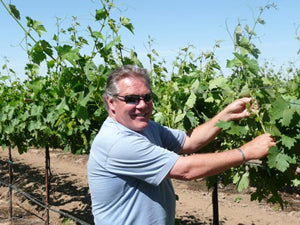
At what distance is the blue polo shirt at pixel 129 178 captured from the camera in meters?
2.00

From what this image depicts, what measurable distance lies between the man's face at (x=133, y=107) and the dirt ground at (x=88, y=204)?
12.1 ft

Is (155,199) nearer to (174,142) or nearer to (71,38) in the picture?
(174,142)

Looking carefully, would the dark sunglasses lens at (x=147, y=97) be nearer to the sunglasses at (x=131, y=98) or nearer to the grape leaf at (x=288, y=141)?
the sunglasses at (x=131, y=98)

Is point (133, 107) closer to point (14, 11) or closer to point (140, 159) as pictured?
point (140, 159)

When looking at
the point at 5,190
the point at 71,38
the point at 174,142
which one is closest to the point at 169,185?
the point at 174,142

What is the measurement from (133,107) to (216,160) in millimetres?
583

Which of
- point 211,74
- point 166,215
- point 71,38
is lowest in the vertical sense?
point 166,215

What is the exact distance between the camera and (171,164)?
1.97 metres

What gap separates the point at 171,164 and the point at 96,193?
550mm

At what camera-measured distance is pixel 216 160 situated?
6.41 ft

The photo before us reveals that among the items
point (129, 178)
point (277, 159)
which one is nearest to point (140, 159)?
point (129, 178)

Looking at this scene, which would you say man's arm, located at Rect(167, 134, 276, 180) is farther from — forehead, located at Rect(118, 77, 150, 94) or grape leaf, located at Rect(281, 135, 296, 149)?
forehead, located at Rect(118, 77, 150, 94)

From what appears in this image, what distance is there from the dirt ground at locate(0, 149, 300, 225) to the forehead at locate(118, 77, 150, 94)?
376 centimetres

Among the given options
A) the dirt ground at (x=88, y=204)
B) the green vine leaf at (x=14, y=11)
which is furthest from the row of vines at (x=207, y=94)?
the dirt ground at (x=88, y=204)
